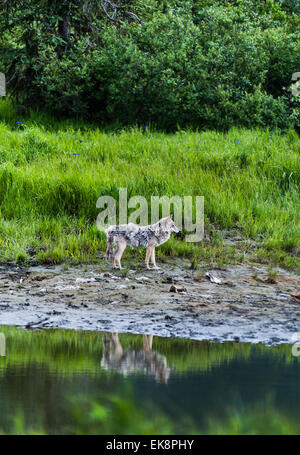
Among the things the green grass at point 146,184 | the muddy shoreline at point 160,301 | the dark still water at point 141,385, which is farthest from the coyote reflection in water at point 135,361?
the green grass at point 146,184

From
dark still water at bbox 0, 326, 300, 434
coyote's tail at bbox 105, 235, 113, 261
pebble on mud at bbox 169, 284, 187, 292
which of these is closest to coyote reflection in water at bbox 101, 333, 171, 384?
dark still water at bbox 0, 326, 300, 434

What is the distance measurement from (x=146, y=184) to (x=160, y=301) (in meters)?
3.08

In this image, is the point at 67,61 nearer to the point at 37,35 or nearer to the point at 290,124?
the point at 37,35

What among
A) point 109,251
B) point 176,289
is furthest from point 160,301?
point 109,251

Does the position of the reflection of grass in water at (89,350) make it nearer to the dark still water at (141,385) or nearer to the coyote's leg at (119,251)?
the dark still water at (141,385)

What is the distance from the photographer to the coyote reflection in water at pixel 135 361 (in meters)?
4.45

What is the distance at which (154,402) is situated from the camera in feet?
12.2

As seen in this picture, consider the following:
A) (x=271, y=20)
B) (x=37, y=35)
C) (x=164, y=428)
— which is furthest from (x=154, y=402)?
(x=271, y=20)

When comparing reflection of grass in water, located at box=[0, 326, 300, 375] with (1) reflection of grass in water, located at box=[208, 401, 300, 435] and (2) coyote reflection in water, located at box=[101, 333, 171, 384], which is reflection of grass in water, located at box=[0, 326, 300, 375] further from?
(1) reflection of grass in water, located at box=[208, 401, 300, 435]

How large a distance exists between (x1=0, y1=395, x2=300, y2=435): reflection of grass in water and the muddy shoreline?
5.93 feet

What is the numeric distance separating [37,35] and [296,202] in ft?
19.8

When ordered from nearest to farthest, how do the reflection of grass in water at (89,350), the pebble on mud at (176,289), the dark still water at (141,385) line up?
the dark still water at (141,385) < the reflection of grass in water at (89,350) < the pebble on mud at (176,289)

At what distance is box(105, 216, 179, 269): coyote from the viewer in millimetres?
7500

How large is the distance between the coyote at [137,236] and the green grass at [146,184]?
1.45 feet
